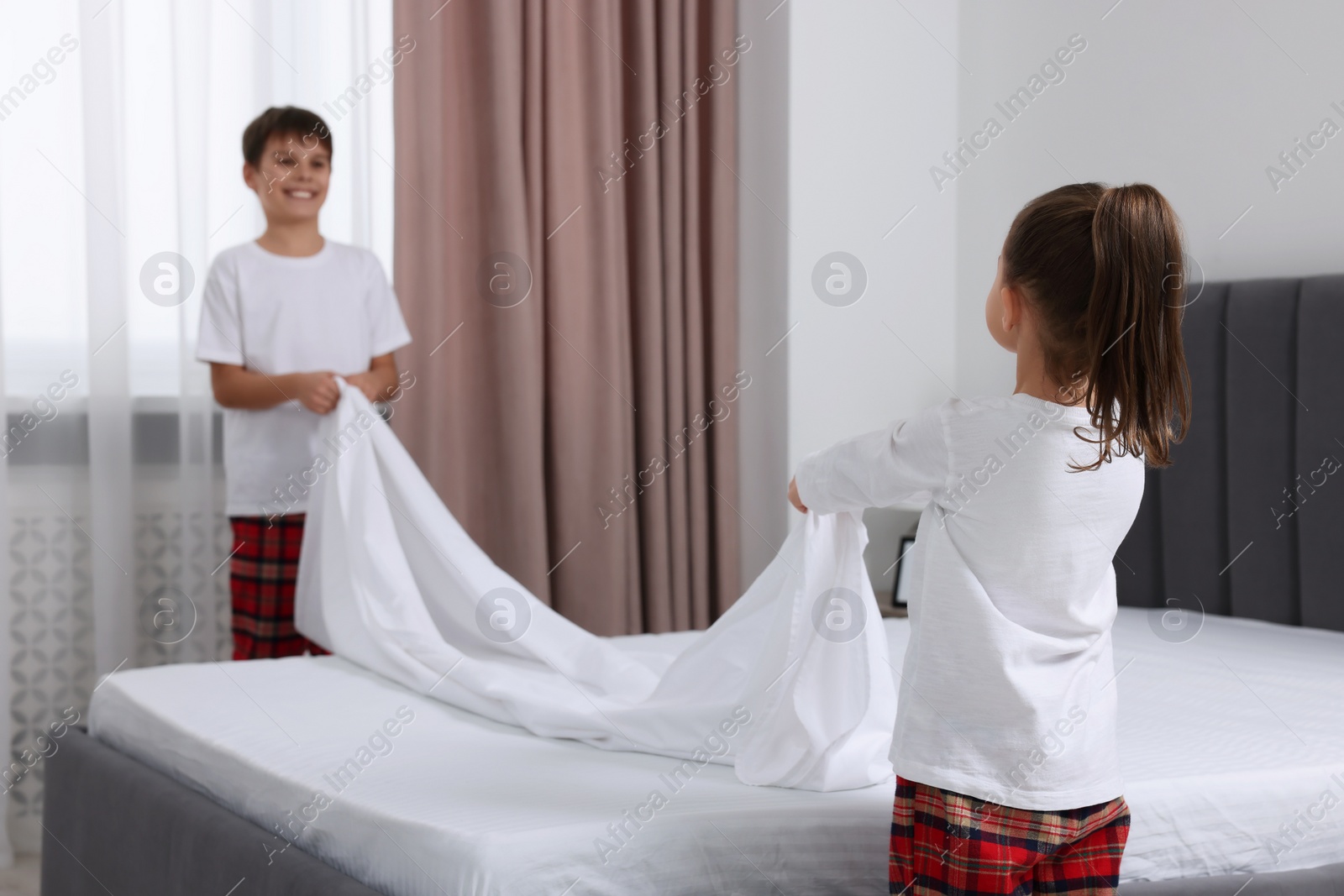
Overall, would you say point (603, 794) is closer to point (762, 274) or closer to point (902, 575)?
point (902, 575)

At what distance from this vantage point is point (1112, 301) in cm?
106

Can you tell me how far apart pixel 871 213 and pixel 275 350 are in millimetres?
1551

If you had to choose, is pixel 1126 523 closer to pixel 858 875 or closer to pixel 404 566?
pixel 858 875

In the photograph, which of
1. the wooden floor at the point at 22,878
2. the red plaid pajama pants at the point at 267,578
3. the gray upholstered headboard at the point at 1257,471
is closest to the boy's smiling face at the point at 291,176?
the red plaid pajama pants at the point at 267,578

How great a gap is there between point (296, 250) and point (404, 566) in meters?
0.75

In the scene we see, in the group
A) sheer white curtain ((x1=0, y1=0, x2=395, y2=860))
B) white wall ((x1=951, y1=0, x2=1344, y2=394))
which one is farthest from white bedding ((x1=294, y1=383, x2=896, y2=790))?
white wall ((x1=951, y1=0, x2=1344, y2=394))

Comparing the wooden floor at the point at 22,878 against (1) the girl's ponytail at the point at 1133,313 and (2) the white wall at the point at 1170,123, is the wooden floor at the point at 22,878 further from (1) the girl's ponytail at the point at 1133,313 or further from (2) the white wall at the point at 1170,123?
(2) the white wall at the point at 1170,123

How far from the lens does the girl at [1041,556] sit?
106cm

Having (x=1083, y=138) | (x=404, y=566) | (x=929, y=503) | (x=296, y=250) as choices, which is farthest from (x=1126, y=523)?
(x=1083, y=138)

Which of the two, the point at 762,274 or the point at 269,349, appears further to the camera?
the point at 762,274

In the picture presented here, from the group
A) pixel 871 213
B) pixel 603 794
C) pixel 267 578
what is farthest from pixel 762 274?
pixel 603 794

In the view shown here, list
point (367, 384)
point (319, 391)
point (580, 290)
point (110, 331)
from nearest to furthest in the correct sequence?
point (319, 391) < point (367, 384) < point (110, 331) < point (580, 290)

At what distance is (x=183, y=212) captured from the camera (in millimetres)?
2672

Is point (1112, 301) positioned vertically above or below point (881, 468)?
above
